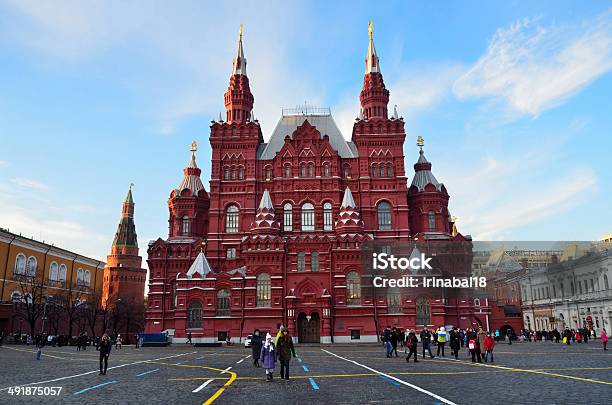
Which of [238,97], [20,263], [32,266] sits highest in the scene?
[238,97]

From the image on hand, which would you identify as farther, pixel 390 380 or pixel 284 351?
pixel 284 351

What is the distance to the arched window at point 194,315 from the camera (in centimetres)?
5141

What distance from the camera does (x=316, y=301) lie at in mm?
50219

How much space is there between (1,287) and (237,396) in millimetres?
60318

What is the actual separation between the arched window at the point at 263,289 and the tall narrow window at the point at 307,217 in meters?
7.64

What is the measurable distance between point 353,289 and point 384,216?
989cm

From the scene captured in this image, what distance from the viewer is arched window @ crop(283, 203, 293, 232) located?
56.0 metres

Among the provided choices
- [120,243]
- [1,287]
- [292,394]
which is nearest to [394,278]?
[292,394]

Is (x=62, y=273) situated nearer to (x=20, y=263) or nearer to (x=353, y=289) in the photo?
(x=20, y=263)

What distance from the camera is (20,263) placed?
6569 centimetres

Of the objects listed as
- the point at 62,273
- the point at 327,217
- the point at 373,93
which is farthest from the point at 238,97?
the point at 62,273

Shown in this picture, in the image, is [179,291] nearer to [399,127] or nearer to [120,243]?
[399,127]

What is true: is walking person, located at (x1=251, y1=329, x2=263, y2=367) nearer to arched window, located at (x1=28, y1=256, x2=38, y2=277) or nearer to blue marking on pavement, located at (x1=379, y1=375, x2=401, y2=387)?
blue marking on pavement, located at (x1=379, y1=375, x2=401, y2=387)

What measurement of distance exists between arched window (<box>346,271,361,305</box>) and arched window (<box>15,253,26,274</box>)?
145 feet
